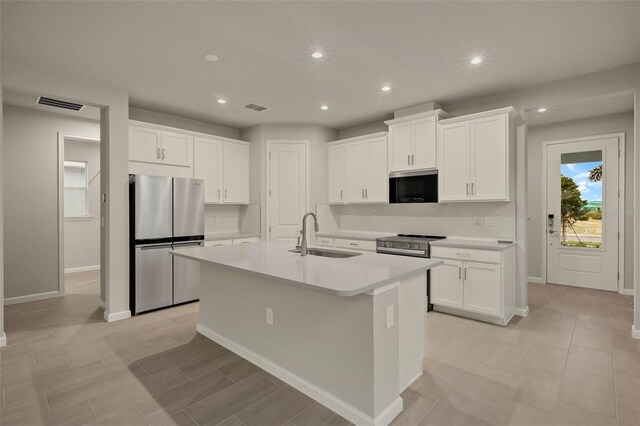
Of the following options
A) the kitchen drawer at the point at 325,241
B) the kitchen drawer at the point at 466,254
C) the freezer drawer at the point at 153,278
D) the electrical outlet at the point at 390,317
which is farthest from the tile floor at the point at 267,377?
the kitchen drawer at the point at 325,241

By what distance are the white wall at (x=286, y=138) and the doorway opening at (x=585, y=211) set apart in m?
3.60

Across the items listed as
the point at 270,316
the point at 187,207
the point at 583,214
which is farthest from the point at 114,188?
the point at 583,214

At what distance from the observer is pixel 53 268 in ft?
15.4

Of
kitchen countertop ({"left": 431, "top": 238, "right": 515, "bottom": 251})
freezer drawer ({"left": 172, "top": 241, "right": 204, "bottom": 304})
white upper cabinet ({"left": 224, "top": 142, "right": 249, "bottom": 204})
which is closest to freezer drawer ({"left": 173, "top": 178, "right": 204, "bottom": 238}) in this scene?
freezer drawer ({"left": 172, "top": 241, "right": 204, "bottom": 304})

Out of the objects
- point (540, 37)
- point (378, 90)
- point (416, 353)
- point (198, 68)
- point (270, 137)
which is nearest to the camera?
point (416, 353)

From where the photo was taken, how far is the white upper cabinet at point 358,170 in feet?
15.8

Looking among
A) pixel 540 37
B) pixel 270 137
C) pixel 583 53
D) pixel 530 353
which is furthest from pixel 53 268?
pixel 583 53

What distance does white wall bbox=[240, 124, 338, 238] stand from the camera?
211 inches

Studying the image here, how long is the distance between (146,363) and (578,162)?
6.16 metres

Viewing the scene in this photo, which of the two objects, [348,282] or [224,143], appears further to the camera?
[224,143]

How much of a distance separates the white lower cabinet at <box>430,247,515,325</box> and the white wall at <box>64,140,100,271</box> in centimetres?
650

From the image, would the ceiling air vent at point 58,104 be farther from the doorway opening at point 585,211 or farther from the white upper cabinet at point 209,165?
the doorway opening at point 585,211

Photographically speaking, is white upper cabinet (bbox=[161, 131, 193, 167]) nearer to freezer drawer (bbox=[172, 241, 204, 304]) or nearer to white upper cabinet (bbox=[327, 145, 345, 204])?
freezer drawer (bbox=[172, 241, 204, 304])

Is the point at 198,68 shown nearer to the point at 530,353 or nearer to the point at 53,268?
the point at 53,268
